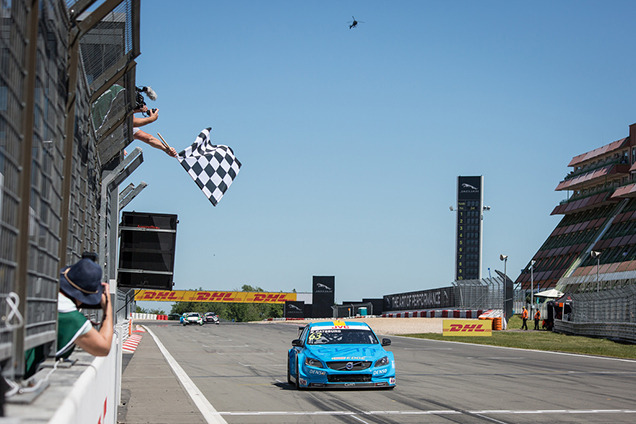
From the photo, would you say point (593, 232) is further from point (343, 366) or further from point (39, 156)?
point (39, 156)

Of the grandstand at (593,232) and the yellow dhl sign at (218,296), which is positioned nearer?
the grandstand at (593,232)

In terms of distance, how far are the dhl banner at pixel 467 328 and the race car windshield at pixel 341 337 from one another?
29717mm

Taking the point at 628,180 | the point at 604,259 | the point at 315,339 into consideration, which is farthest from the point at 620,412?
the point at 628,180

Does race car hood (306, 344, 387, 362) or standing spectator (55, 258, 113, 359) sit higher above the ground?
standing spectator (55, 258, 113, 359)

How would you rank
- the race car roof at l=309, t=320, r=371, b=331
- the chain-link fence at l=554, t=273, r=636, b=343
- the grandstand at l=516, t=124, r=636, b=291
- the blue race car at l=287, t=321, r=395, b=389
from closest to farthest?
the blue race car at l=287, t=321, r=395, b=389, the race car roof at l=309, t=320, r=371, b=331, the chain-link fence at l=554, t=273, r=636, b=343, the grandstand at l=516, t=124, r=636, b=291

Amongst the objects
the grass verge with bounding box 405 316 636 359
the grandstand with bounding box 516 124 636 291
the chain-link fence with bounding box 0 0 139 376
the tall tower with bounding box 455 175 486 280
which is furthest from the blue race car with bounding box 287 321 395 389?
the tall tower with bounding box 455 175 486 280

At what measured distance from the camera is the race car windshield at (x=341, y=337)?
580 inches

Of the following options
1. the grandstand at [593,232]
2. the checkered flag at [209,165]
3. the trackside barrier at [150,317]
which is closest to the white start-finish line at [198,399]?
the checkered flag at [209,165]

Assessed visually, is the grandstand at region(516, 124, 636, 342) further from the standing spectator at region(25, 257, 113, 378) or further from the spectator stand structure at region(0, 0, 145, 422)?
the standing spectator at region(25, 257, 113, 378)

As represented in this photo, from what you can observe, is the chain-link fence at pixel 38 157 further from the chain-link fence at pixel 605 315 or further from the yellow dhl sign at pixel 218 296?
the yellow dhl sign at pixel 218 296

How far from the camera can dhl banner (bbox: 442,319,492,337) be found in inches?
1732

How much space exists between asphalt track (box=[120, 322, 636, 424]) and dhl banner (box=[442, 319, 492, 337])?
2197 cm

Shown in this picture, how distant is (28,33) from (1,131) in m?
0.54

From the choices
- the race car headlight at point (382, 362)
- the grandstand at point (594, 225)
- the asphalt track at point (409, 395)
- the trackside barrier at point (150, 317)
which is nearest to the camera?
the asphalt track at point (409, 395)
